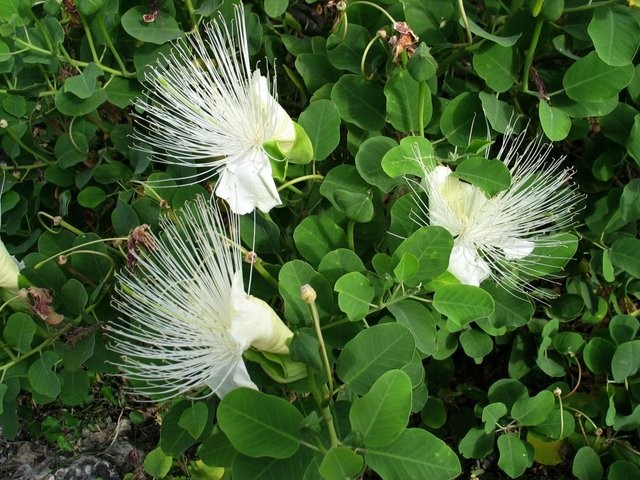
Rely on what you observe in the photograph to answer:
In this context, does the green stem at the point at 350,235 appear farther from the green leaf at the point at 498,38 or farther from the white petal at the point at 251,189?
the green leaf at the point at 498,38

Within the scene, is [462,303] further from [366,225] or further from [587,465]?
[587,465]

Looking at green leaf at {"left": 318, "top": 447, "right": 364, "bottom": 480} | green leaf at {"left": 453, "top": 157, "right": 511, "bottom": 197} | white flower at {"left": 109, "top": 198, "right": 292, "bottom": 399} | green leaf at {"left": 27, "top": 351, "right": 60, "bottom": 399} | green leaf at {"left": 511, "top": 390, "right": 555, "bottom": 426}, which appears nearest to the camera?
green leaf at {"left": 318, "top": 447, "right": 364, "bottom": 480}

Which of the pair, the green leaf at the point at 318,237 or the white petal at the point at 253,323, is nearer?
the white petal at the point at 253,323

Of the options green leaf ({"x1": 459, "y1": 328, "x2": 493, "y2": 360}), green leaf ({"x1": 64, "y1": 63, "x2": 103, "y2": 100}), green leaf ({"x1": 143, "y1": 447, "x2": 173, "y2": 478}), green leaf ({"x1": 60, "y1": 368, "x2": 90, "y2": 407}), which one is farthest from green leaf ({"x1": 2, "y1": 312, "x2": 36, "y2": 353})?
green leaf ({"x1": 459, "y1": 328, "x2": 493, "y2": 360})

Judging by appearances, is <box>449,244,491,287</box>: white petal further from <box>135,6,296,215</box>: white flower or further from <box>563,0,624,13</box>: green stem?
<box>563,0,624,13</box>: green stem

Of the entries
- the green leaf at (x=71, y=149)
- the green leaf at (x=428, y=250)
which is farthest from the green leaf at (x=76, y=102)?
the green leaf at (x=428, y=250)

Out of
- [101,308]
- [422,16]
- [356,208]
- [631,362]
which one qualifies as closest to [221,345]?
[356,208]
